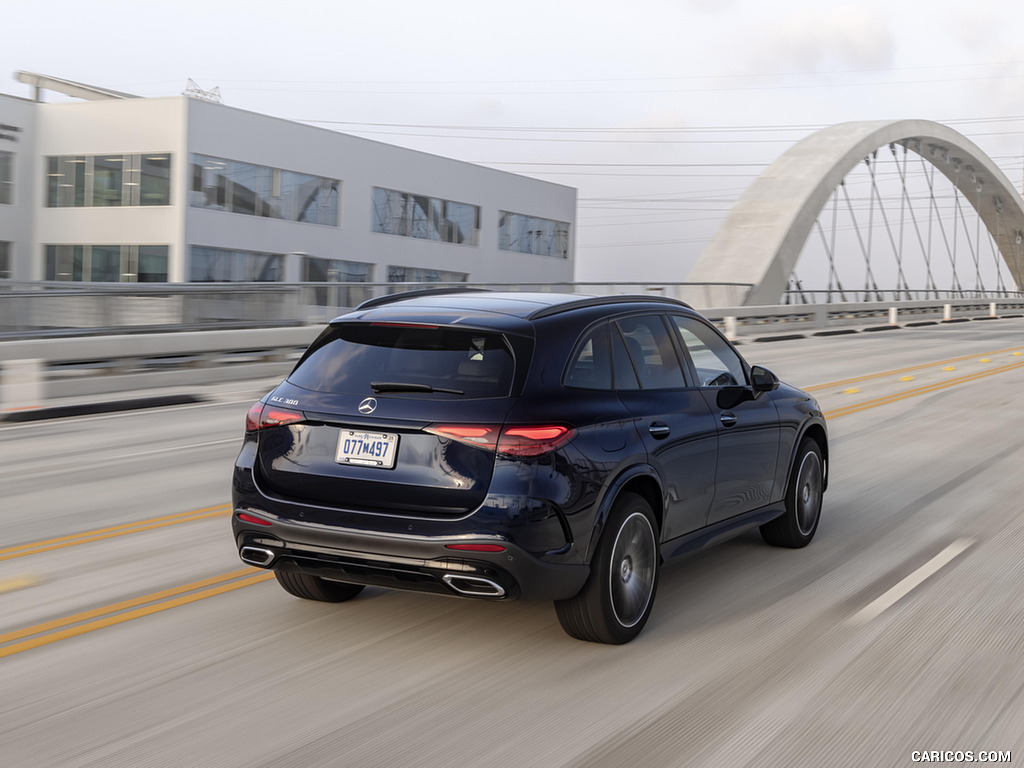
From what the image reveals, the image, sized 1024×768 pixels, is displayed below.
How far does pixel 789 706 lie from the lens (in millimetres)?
4523

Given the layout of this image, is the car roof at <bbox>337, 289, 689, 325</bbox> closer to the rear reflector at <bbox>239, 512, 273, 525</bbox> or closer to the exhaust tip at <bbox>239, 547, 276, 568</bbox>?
the rear reflector at <bbox>239, 512, 273, 525</bbox>

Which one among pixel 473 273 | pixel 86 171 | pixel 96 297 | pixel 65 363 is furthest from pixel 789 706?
pixel 473 273

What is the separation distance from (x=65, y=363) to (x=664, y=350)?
13.5 m

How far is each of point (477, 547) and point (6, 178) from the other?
4638cm

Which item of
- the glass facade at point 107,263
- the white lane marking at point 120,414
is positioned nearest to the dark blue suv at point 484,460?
the white lane marking at point 120,414

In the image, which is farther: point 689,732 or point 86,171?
point 86,171

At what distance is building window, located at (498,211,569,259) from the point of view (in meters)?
63.2

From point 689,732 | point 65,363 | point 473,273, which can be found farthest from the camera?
→ point 473,273

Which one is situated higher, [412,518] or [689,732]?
[412,518]

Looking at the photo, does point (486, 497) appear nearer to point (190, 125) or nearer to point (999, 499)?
point (999, 499)

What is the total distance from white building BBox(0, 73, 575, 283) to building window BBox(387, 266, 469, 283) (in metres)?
1.67

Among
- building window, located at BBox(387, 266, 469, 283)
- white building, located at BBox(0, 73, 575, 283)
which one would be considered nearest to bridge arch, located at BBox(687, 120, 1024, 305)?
building window, located at BBox(387, 266, 469, 283)

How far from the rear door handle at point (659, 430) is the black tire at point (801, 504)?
184 cm

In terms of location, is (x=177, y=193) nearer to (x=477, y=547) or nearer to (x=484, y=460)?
(x=484, y=460)
